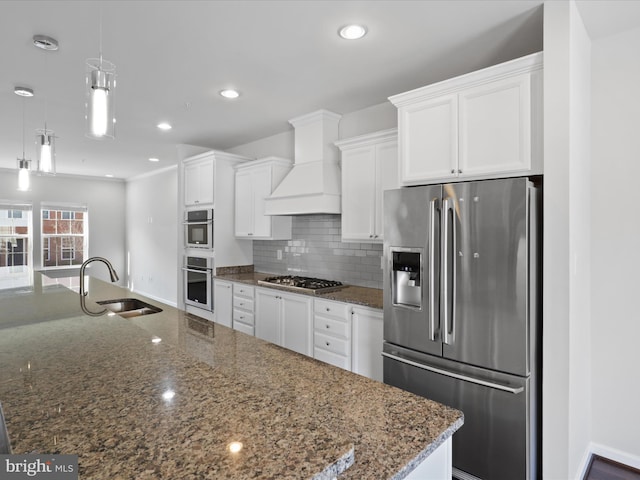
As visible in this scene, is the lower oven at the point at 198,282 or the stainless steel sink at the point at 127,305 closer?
the stainless steel sink at the point at 127,305

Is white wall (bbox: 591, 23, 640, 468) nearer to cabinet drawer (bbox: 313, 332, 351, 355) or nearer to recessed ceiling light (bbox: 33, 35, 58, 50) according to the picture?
cabinet drawer (bbox: 313, 332, 351, 355)

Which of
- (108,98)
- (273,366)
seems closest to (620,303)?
(273,366)

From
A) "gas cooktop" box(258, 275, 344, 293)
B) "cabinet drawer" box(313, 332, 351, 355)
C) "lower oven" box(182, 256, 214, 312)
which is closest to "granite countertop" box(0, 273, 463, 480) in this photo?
"cabinet drawer" box(313, 332, 351, 355)

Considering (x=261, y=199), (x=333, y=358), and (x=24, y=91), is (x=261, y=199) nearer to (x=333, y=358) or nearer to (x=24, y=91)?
(x=333, y=358)

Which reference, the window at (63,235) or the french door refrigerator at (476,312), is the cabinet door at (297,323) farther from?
the window at (63,235)

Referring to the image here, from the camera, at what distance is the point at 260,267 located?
5004mm

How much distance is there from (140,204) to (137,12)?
6.75 meters

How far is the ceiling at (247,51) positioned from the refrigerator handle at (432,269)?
3.51 feet

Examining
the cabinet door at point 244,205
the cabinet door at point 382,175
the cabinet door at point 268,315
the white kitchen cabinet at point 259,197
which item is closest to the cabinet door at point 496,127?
the cabinet door at point 382,175

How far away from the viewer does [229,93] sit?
3.28 metres

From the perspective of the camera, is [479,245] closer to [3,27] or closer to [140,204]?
[3,27]

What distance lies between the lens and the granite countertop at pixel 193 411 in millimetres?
626

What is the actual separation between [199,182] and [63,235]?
4.94 m

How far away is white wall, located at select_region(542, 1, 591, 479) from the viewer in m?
1.91
